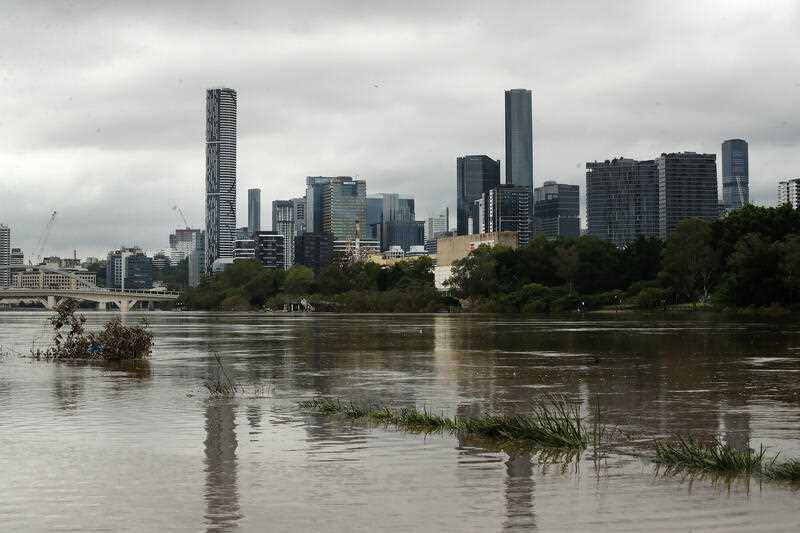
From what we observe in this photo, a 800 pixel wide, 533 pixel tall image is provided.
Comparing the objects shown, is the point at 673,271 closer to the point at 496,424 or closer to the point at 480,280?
the point at 480,280

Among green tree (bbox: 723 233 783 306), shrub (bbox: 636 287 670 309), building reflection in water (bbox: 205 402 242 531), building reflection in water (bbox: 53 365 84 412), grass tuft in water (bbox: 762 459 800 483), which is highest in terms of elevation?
green tree (bbox: 723 233 783 306)

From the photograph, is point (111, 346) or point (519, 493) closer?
point (519, 493)

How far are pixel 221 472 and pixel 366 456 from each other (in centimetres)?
266

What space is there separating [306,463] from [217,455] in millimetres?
2031

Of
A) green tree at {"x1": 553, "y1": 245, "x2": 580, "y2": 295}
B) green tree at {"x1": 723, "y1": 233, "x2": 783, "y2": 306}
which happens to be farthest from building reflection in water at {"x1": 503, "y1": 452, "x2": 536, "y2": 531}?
green tree at {"x1": 553, "y1": 245, "x2": 580, "y2": 295}

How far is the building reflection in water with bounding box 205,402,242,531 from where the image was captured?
43.5 ft

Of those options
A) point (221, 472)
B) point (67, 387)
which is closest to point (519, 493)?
point (221, 472)

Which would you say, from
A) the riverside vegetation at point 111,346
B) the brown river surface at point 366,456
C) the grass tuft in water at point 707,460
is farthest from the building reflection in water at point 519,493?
the riverside vegetation at point 111,346

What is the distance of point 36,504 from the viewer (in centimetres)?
1417

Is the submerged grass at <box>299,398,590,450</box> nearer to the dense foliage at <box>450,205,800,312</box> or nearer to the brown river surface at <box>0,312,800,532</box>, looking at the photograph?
the brown river surface at <box>0,312,800,532</box>

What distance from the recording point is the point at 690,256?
479 ft

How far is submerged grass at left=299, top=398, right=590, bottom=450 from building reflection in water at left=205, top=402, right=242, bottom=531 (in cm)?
262

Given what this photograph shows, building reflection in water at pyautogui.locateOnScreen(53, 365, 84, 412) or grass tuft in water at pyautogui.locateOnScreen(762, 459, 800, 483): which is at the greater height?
grass tuft in water at pyautogui.locateOnScreen(762, 459, 800, 483)

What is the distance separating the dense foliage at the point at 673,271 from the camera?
118375 mm
